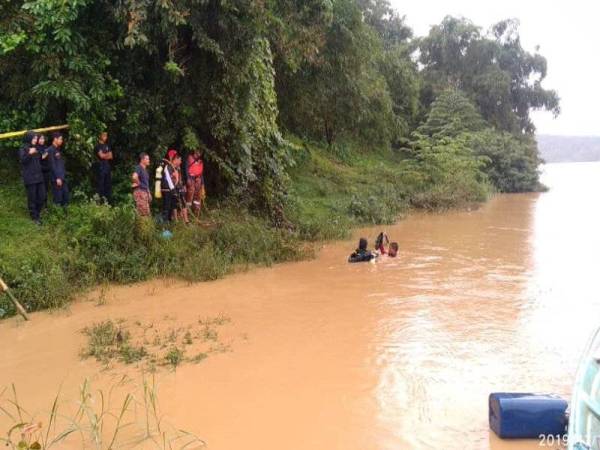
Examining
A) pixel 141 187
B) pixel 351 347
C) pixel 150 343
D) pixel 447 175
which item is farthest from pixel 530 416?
pixel 447 175

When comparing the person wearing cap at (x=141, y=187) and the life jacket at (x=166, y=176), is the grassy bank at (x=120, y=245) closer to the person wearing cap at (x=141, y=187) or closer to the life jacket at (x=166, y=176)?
the person wearing cap at (x=141, y=187)

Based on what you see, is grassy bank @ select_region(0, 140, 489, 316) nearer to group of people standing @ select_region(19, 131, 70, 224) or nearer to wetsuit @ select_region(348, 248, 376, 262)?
group of people standing @ select_region(19, 131, 70, 224)

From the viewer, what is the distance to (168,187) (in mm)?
10930

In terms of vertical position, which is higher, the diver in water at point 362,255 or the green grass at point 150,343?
the diver in water at point 362,255

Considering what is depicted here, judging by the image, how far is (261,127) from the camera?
13.0 metres

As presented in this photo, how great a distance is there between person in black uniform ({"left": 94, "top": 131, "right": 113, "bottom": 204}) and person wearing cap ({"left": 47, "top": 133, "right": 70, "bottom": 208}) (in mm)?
645

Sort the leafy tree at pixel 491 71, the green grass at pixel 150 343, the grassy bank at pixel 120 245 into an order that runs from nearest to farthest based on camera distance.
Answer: the green grass at pixel 150 343 < the grassy bank at pixel 120 245 < the leafy tree at pixel 491 71

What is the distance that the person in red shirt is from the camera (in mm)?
11477

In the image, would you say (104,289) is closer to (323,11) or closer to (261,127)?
(261,127)

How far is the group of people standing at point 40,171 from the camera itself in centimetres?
992

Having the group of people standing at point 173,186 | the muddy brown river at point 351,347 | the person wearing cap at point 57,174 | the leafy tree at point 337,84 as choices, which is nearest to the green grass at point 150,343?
the muddy brown river at point 351,347

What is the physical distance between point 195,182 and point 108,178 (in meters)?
1.58

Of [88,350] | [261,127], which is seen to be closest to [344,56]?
[261,127]

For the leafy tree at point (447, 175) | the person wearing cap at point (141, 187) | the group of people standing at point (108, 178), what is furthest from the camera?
the leafy tree at point (447, 175)
